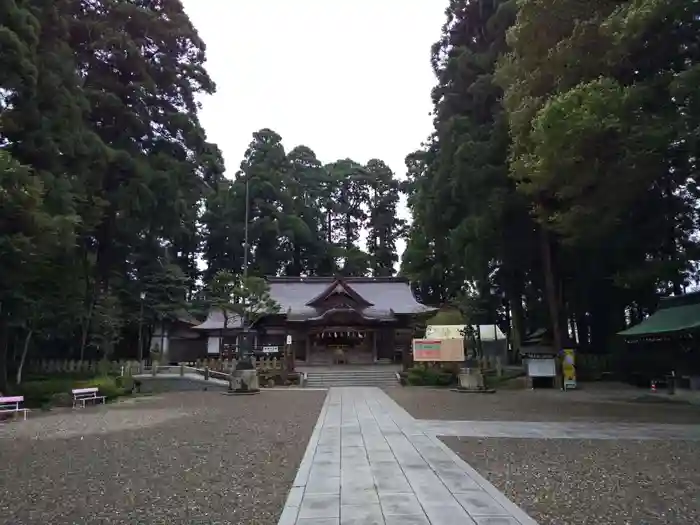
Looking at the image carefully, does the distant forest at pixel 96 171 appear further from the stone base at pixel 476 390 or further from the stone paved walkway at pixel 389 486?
the stone base at pixel 476 390

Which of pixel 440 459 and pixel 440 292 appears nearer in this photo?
pixel 440 459

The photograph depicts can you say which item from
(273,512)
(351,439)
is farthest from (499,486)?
(351,439)

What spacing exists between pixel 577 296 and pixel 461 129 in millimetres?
10219

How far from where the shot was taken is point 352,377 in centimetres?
2492

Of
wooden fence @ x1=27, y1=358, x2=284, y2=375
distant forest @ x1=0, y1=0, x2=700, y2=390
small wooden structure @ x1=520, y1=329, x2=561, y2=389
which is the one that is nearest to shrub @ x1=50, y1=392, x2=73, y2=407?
distant forest @ x1=0, y1=0, x2=700, y2=390

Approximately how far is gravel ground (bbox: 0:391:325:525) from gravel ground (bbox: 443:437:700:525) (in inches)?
92.5

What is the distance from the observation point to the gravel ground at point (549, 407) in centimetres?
1116

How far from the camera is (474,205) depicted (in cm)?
2105

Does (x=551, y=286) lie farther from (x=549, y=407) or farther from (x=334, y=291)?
(x=334, y=291)

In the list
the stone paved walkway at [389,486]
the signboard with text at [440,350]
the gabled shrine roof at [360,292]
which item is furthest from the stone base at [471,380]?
the gabled shrine roof at [360,292]

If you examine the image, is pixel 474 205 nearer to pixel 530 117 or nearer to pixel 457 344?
pixel 457 344

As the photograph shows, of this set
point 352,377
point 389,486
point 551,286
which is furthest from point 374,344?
point 389,486

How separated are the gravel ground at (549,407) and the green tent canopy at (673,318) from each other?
2124 mm

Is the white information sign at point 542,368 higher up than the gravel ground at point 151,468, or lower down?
higher up
